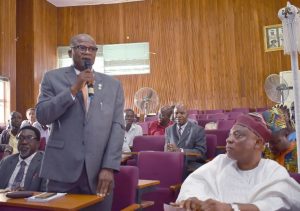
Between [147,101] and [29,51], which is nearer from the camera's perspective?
[147,101]

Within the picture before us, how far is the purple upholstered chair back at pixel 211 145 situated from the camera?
528 cm

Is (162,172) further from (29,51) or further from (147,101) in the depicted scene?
(29,51)

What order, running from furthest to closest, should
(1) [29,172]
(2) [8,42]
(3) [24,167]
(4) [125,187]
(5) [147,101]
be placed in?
(5) [147,101]
(2) [8,42]
(3) [24,167]
(1) [29,172]
(4) [125,187]

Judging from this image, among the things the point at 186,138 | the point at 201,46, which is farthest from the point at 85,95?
the point at 201,46

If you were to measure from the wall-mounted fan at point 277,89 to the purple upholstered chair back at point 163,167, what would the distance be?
5.60 m

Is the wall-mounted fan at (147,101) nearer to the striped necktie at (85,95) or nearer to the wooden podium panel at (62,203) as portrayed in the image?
the striped necktie at (85,95)

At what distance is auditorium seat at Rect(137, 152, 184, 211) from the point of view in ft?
12.7

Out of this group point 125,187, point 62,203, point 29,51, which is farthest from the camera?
point 29,51

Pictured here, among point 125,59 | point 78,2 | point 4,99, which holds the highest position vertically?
point 78,2

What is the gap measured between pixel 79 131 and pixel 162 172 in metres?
1.72

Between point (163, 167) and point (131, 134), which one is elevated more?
point (131, 134)

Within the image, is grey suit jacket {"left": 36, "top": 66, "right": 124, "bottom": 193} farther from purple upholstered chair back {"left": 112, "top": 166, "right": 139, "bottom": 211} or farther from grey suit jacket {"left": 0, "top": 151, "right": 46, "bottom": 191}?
grey suit jacket {"left": 0, "top": 151, "right": 46, "bottom": 191}

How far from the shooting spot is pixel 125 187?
2996 millimetres

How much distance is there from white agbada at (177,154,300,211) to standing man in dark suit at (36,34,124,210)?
22.5 inches
